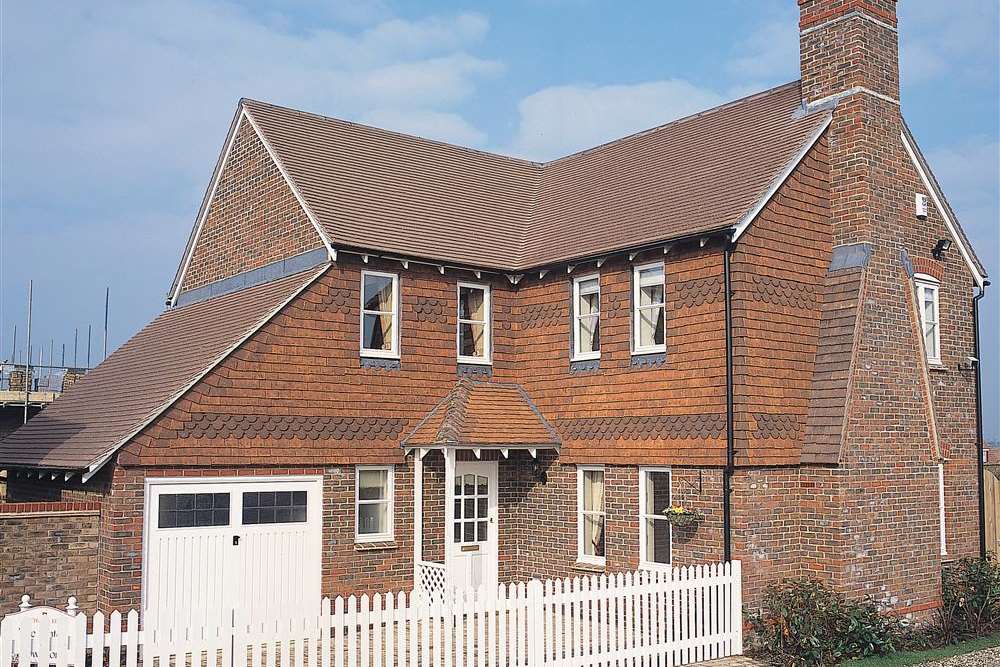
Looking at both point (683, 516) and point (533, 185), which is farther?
point (533, 185)

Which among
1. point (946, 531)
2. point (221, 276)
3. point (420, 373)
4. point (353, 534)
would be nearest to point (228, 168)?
point (221, 276)

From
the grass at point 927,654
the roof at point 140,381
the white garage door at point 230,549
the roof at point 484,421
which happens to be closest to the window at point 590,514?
the roof at point 484,421

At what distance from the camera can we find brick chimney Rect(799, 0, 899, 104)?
17.0 m

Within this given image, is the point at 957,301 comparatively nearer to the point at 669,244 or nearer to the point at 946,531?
the point at 946,531

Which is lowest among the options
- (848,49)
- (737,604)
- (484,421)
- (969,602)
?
(969,602)

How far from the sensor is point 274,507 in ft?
52.6

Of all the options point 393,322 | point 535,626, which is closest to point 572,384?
point 393,322

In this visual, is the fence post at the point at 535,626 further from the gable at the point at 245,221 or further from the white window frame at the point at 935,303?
the white window frame at the point at 935,303

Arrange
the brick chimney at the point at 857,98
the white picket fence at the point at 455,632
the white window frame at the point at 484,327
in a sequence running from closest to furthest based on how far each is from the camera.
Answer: the white picket fence at the point at 455,632, the brick chimney at the point at 857,98, the white window frame at the point at 484,327

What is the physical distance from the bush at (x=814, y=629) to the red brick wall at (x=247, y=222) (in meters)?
9.63

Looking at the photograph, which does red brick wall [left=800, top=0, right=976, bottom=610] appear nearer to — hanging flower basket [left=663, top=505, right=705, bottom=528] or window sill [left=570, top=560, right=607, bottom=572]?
hanging flower basket [left=663, top=505, right=705, bottom=528]

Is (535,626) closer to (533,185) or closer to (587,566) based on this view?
(587,566)

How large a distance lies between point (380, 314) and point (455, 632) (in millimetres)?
6502

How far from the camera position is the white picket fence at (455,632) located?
960 centimetres
